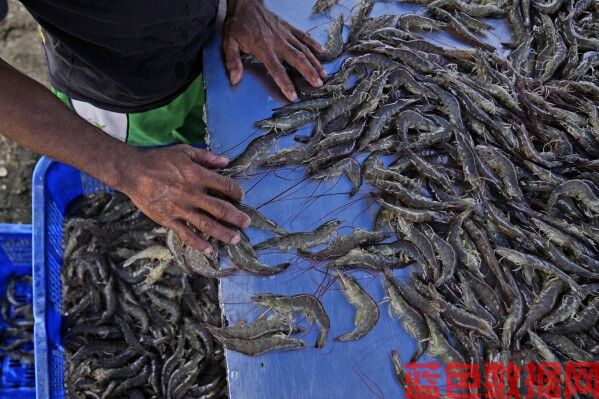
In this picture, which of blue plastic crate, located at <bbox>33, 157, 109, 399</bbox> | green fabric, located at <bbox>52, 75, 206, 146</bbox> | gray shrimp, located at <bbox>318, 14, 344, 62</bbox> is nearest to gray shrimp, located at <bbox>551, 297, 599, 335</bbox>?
gray shrimp, located at <bbox>318, 14, 344, 62</bbox>

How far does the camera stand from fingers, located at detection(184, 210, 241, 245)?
9.00ft

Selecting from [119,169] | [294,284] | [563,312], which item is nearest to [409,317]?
[294,284]

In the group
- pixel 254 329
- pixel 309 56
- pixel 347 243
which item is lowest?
pixel 254 329

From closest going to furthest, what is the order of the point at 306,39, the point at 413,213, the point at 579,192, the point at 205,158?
the point at 205,158 < the point at 413,213 < the point at 579,192 < the point at 306,39

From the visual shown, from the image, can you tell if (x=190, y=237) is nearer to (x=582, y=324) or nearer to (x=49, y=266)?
(x=49, y=266)

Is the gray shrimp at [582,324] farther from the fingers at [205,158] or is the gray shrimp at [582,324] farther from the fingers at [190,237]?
the fingers at [205,158]

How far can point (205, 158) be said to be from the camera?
9.70ft

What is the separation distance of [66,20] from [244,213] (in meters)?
1.39

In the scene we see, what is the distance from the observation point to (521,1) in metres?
4.22

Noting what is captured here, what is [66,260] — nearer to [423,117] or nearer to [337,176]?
[337,176]

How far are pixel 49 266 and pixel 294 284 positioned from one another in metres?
1.92

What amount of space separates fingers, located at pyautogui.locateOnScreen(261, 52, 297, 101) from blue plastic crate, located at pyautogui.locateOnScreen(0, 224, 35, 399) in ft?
7.14

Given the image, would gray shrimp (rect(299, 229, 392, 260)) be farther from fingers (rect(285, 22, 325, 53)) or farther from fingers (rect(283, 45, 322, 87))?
fingers (rect(285, 22, 325, 53))

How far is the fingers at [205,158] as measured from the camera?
2914 mm
